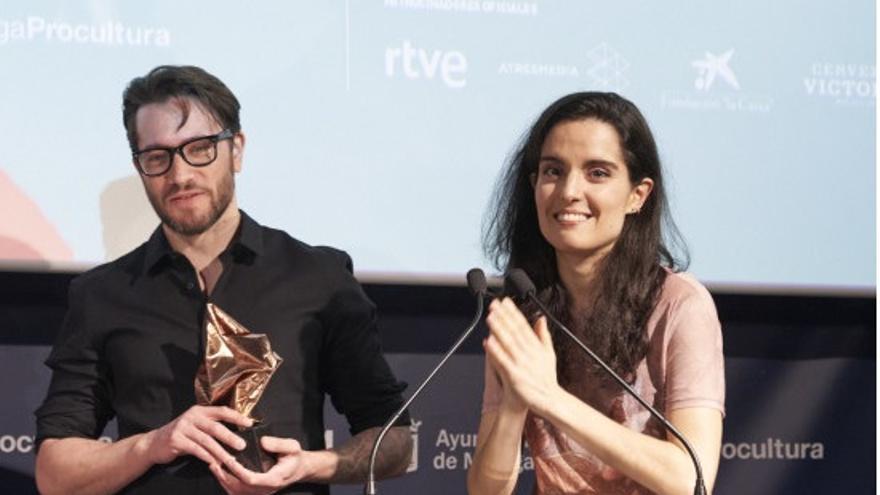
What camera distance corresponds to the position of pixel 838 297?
12.3 feet

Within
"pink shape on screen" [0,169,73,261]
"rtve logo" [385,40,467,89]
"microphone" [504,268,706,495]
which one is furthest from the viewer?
"rtve logo" [385,40,467,89]

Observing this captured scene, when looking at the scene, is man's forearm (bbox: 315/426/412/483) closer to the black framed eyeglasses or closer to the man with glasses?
the man with glasses

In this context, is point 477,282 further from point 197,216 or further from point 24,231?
point 24,231

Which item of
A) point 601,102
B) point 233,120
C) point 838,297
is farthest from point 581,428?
point 838,297

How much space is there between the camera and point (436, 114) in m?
3.39

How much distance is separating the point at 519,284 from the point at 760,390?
181 cm

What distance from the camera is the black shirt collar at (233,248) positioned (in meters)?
2.62

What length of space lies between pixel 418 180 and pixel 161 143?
947 millimetres

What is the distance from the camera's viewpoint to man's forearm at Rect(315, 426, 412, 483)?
98.2 inches

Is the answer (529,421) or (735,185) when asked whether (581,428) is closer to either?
(529,421)

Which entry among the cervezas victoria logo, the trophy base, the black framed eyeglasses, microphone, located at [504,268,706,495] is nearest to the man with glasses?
the black framed eyeglasses

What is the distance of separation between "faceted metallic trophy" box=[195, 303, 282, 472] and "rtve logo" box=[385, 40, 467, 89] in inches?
46.4

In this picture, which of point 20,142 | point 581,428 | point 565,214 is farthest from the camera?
point 20,142

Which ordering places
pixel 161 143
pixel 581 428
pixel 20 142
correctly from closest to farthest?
pixel 581 428, pixel 161 143, pixel 20 142
